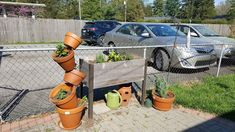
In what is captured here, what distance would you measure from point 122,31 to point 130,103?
186 inches

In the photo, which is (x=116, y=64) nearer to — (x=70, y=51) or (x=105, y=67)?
(x=105, y=67)

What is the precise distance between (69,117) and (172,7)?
65.9m

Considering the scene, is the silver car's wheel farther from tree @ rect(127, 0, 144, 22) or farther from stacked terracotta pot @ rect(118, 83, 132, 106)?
tree @ rect(127, 0, 144, 22)

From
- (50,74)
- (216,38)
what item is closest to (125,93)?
(50,74)

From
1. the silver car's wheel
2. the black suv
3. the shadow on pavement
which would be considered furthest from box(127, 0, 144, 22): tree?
the shadow on pavement

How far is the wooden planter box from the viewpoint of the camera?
387 cm

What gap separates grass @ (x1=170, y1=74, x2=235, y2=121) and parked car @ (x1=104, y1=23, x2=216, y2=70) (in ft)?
2.36

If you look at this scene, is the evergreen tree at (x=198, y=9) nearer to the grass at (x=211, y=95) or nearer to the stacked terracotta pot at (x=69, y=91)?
the grass at (x=211, y=95)

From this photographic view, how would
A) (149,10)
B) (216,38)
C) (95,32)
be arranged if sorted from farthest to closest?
(149,10) → (95,32) → (216,38)

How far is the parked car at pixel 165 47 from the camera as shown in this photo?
6617 millimetres

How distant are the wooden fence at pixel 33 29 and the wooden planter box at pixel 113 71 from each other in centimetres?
1452

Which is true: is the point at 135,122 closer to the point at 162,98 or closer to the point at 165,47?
the point at 162,98

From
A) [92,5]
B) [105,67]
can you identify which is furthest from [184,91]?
[92,5]

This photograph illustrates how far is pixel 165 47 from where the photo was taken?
22.9 ft
